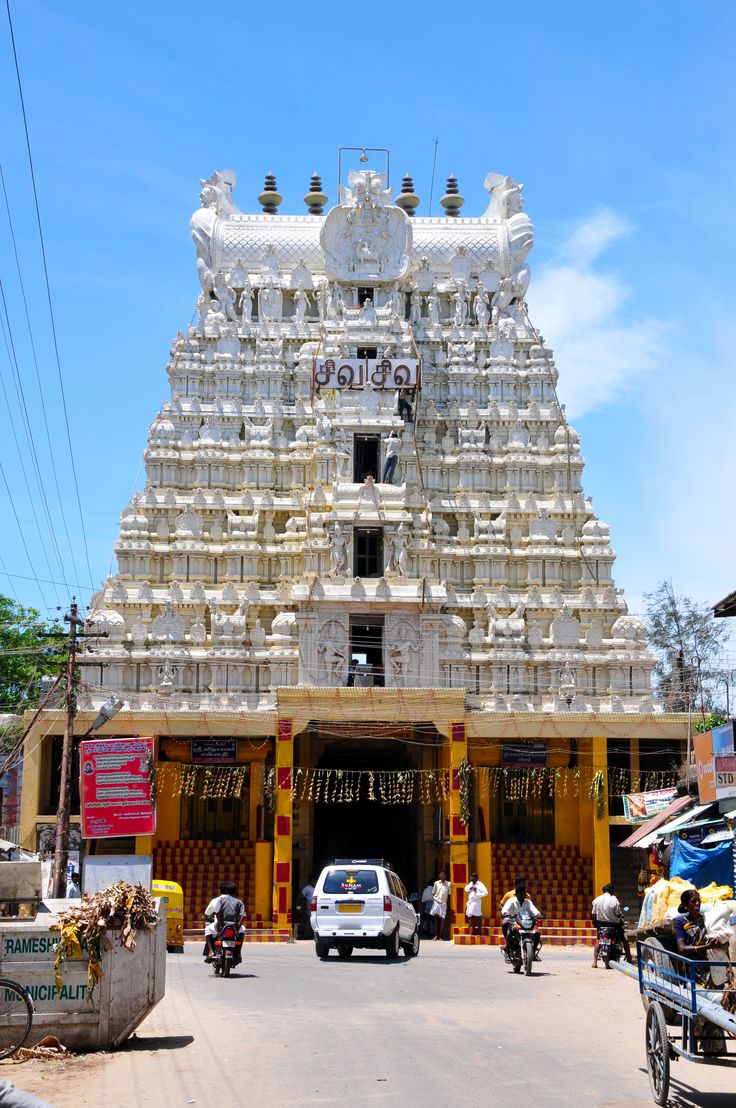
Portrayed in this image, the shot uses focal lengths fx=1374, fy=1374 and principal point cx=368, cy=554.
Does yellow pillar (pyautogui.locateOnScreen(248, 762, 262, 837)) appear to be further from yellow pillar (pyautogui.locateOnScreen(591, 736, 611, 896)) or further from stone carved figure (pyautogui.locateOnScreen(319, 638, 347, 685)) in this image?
yellow pillar (pyautogui.locateOnScreen(591, 736, 611, 896))

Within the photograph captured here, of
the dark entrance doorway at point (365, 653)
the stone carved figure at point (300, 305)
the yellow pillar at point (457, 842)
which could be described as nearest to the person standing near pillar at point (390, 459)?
the dark entrance doorway at point (365, 653)

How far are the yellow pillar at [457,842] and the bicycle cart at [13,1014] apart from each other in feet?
78.6

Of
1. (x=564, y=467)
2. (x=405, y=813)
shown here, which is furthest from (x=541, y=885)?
(x=564, y=467)

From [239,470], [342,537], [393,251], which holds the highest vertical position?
[393,251]

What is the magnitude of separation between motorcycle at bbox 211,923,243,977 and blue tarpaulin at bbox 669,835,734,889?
7.52 metres

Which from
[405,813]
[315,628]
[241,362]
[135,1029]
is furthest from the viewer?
[241,362]

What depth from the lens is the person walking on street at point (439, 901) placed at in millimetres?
36219

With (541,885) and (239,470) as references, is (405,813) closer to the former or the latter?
(541,885)

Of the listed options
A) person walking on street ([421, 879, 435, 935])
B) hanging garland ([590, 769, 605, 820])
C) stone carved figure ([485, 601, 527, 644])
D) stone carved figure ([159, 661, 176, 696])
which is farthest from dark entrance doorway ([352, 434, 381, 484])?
person walking on street ([421, 879, 435, 935])

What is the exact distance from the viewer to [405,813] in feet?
155

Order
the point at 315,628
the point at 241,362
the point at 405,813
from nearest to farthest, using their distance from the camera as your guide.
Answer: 1. the point at 315,628
2. the point at 405,813
3. the point at 241,362

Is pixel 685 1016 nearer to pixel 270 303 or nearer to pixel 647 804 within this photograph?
pixel 647 804

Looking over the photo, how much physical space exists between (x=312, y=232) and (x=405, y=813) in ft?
79.1

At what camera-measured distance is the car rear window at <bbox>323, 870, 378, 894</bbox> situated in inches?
1016
